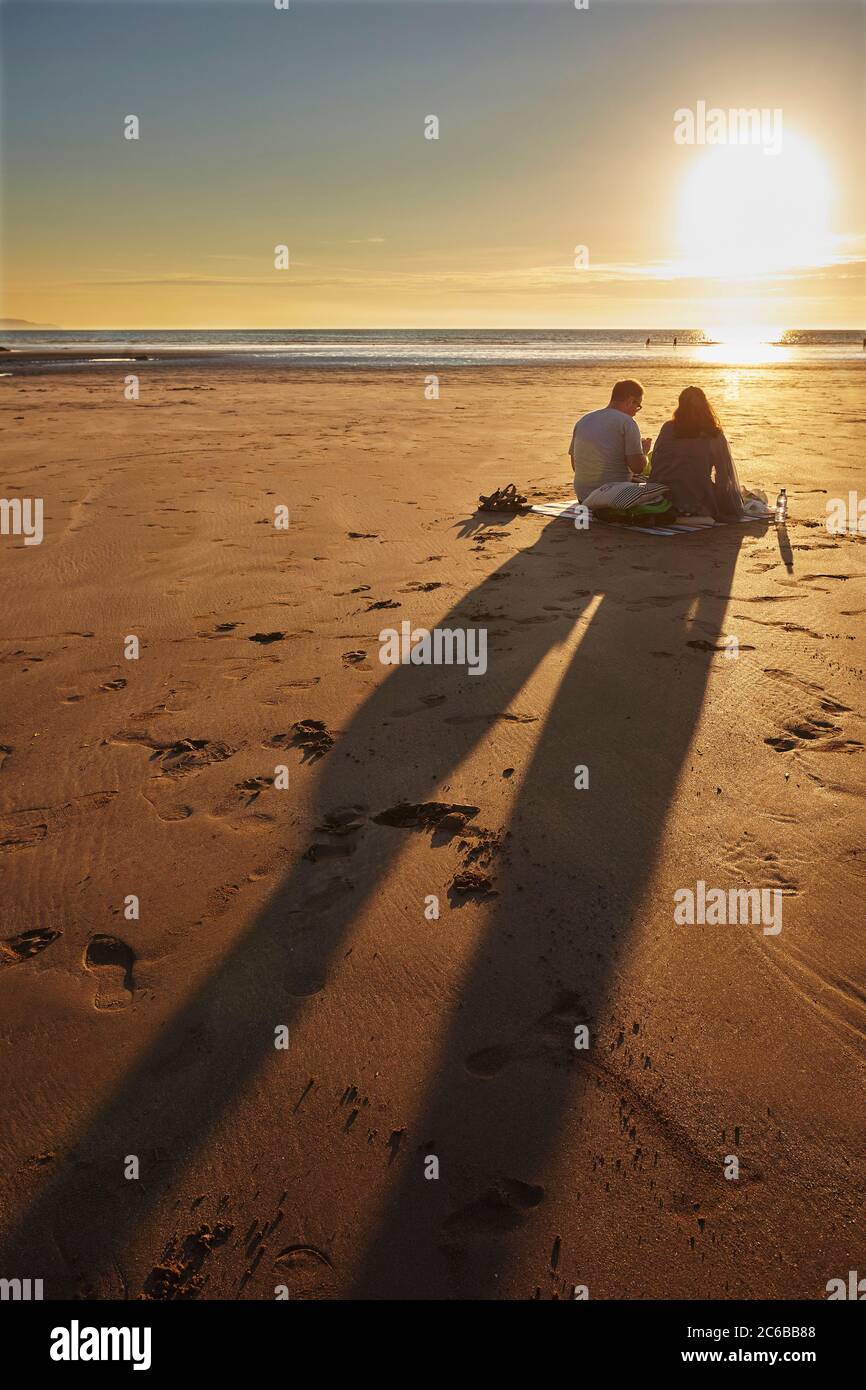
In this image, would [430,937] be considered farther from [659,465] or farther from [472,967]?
[659,465]

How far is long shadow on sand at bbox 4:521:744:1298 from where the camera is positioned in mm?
2178

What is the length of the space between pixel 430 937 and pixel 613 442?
647cm

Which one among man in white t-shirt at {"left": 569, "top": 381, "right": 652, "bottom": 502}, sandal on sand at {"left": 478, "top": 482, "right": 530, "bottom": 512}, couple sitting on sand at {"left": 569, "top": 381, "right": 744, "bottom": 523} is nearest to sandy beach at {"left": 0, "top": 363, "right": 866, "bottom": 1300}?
couple sitting on sand at {"left": 569, "top": 381, "right": 744, "bottom": 523}

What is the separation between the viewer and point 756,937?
308cm

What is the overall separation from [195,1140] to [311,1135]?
31 cm

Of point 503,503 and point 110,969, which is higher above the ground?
point 503,503

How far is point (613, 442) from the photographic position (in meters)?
8.41

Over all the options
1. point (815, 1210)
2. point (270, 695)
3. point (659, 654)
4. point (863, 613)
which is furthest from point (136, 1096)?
point (863, 613)

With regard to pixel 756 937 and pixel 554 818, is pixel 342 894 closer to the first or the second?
pixel 554 818

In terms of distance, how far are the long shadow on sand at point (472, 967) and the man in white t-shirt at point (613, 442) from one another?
131 inches

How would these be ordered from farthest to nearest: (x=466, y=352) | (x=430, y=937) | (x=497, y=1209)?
(x=466, y=352) → (x=430, y=937) → (x=497, y=1209)

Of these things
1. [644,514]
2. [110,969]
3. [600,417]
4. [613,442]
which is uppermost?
[600,417]

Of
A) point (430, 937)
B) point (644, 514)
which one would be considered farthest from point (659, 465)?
point (430, 937)

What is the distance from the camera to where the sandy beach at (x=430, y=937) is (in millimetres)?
2166
